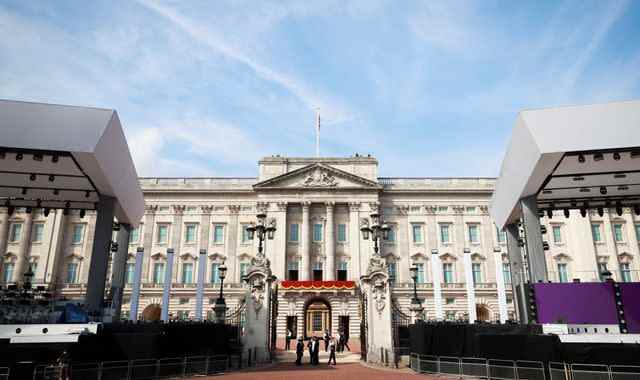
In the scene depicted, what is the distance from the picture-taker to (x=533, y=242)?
66.9ft

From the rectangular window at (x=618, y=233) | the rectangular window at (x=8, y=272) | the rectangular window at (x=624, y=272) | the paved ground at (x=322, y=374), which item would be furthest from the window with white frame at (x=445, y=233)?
the rectangular window at (x=8, y=272)

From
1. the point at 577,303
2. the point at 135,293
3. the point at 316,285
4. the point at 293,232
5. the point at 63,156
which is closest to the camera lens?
the point at 63,156

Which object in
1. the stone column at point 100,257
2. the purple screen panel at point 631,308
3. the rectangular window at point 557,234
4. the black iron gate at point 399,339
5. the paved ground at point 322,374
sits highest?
the rectangular window at point 557,234

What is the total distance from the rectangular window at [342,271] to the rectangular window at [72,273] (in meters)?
28.8

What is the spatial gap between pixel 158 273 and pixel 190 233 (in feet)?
18.1

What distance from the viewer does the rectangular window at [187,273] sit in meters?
49.6

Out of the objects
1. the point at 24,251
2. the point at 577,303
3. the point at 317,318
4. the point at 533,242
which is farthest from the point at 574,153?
the point at 24,251

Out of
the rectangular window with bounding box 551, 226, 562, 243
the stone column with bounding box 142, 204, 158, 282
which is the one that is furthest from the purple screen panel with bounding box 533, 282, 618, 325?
the stone column with bounding box 142, 204, 158, 282

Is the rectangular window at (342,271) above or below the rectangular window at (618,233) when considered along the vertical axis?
below

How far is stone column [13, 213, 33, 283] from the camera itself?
48312 millimetres

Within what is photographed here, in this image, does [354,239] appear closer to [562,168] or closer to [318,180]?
[318,180]

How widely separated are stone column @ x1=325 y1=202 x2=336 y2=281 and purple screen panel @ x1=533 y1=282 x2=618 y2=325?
30.2 metres

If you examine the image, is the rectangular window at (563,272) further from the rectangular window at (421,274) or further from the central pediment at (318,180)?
the central pediment at (318,180)

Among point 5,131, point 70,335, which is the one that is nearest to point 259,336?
point 70,335
